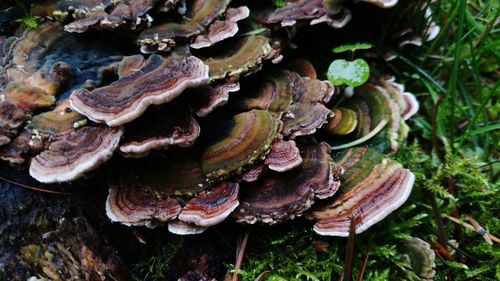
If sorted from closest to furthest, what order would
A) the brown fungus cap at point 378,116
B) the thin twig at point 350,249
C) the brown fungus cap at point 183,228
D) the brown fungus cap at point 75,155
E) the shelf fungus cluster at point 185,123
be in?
1. the thin twig at point 350,249
2. the brown fungus cap at point 75,155
3. the shelf fungus cluster at point 185,123
4. the brown fungus cap at point 183,228
5. the brown fungus cap at point 378,116

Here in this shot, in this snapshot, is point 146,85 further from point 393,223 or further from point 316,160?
point 393,223

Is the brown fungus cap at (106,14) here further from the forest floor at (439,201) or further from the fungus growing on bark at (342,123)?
the forest floor at (439,201)

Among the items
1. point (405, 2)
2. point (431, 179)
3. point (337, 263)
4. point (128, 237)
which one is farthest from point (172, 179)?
point (405, 2)

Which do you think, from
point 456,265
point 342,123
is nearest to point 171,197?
point 342,123

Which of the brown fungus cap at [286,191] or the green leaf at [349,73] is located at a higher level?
the green leaf at [349,73]

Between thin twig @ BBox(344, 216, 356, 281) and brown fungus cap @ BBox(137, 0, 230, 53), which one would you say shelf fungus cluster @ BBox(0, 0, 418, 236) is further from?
thin twig @ BBox(344, 216, 356, 281)

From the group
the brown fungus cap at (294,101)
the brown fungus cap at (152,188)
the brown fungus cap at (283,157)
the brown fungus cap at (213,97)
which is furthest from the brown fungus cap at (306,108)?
the brown fungus cap at (152,188)

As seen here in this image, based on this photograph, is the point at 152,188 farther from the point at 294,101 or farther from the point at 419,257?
the point at 419,257

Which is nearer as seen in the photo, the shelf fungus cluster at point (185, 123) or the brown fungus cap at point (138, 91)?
the brown fungus cap at point (138, 91)
